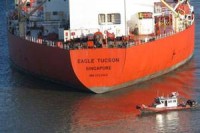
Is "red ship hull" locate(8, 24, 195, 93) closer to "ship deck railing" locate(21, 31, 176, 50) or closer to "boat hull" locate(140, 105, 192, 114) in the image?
A: "ship deck railing" locate(21, 31, 176, 50)

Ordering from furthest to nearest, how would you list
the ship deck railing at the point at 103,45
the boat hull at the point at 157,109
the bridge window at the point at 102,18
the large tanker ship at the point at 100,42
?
1. the bridge window at the point at 102,18
2. the ship deck railing at the point at 103,45
3. the large tanker ship at the point at 100,42
4. the boat hull at the point at 157,109

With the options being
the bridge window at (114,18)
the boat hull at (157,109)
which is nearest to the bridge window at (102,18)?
the bridge window at (114,18)

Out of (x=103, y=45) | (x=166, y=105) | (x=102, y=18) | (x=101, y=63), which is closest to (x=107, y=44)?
(x=103, y=45)

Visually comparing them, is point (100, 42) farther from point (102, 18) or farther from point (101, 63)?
point (102, 18)

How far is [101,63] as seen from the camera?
33.6 metres

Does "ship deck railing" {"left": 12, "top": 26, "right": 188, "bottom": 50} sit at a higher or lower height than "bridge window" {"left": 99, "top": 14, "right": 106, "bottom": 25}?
lower

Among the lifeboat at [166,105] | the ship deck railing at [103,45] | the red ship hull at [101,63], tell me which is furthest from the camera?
the ship deck railing at [103,45]

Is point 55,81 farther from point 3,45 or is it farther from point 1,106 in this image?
point 3,45

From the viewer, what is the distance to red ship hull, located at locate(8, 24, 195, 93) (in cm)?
3350

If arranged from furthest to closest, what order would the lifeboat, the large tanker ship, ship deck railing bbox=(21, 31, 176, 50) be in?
ship deck railing bbox=(21, 31, 176, 50) → the large tanker ship → the lifeboat

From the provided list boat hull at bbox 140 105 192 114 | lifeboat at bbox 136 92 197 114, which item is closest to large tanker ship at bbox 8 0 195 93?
lifeboat at bbox 136 92 197 114

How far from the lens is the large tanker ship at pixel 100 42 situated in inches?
1330

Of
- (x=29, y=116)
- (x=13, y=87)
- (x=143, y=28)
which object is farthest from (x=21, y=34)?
(x=29, y=116)

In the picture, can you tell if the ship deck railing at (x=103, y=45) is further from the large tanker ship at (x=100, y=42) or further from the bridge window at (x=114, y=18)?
the bridge window at (x=114, y=18)
